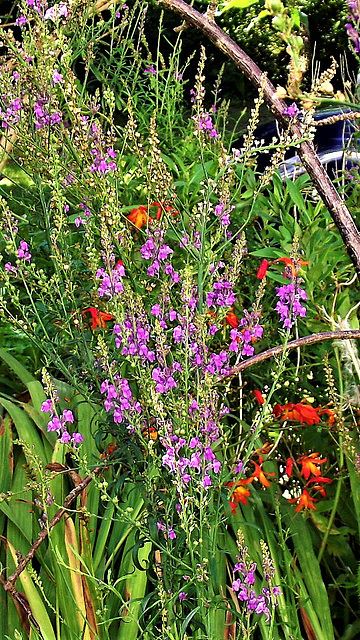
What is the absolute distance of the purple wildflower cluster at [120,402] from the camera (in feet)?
4.86

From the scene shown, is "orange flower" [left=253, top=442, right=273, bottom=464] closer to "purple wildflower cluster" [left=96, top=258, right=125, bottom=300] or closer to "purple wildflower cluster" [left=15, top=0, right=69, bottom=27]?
"purple wildflower cluster" [left=96, top=258, right=125, bottom=300]

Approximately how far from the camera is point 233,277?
1.59m

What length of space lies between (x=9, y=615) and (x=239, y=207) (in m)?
1.47

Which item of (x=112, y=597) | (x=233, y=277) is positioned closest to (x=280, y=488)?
(x=112, y=597)

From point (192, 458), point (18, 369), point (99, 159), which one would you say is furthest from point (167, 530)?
point (18, 369)

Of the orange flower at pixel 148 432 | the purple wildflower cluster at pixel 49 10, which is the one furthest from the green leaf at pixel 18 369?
the purple wildflower cluster at pixel 49 10

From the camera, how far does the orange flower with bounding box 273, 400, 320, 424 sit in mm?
1994

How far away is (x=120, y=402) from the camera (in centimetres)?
152

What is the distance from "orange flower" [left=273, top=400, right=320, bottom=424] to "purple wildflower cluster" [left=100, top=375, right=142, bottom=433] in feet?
2.01

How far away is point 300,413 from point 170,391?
643 mm

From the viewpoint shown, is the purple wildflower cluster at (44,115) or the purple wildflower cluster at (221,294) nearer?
the purple wildflower cluster at (221,294)

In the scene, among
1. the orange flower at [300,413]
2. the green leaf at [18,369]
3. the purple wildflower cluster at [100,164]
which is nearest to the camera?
the purple wildflower cluster at [100,164]

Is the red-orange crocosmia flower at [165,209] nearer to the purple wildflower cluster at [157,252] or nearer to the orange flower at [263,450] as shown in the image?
the purple wildflower cluster at [157,252]

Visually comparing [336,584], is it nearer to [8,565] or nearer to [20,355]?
[8,565]
